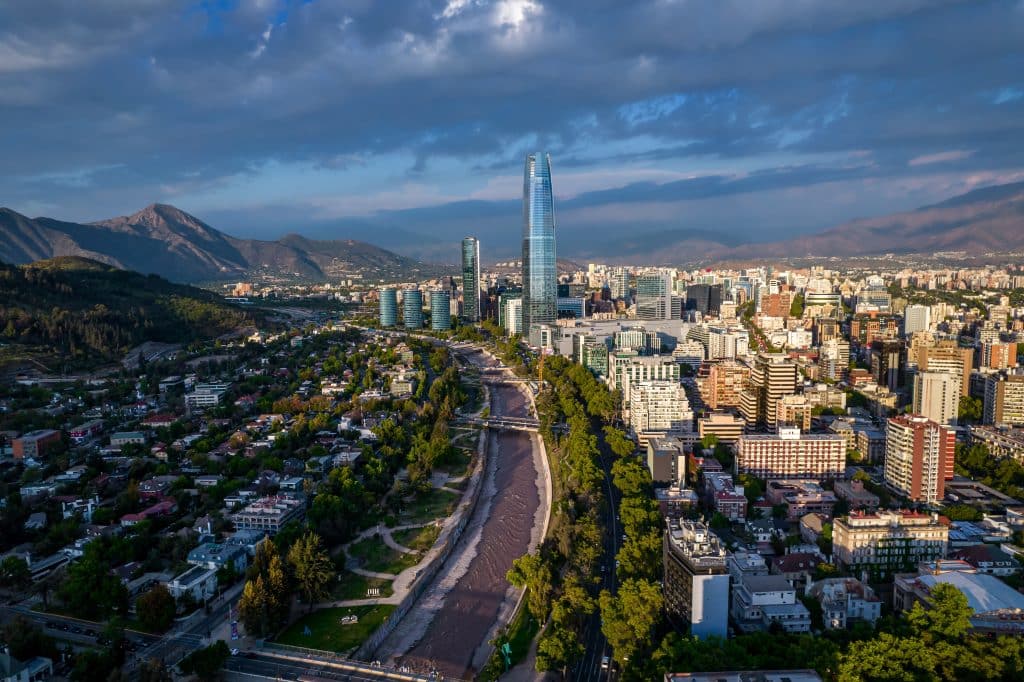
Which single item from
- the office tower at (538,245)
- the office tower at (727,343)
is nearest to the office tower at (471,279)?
the office tower at (538,245)

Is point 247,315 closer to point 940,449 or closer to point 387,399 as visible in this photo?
point 387,399

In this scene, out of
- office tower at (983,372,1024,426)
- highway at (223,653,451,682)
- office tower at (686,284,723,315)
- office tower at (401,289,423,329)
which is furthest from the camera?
office tower at (686,284,723,315)

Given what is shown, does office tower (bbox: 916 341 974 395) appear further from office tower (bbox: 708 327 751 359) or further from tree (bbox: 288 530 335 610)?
tree (bbox: 288 530 335 610)

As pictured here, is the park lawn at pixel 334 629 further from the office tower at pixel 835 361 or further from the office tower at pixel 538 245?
the office tower at pixel 538 245

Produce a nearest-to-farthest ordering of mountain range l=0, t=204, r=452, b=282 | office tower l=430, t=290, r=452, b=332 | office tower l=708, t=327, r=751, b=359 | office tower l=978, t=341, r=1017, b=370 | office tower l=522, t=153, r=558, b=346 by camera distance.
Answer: office tower l=978, t=341, r=1017, b=370 → office tower l=708, t=327, r=751, b=359 → office tower l=522, t=153, r=558, b=346 → office tower l=430, t=290, r=452, b=332 → mountain range l=0, t=204, r=452, b=282

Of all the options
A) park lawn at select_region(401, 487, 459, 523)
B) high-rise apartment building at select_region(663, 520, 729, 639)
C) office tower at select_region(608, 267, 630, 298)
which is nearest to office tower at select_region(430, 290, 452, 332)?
office tower at select_region(608, 267, 630, 298)

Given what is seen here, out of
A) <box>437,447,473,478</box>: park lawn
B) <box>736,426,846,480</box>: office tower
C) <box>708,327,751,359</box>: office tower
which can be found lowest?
<box>437,447,473,478</box>: park lawn

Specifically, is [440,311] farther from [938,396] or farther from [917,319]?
[938,396]

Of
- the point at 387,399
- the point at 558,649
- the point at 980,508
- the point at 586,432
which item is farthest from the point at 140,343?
the point at 980,508
